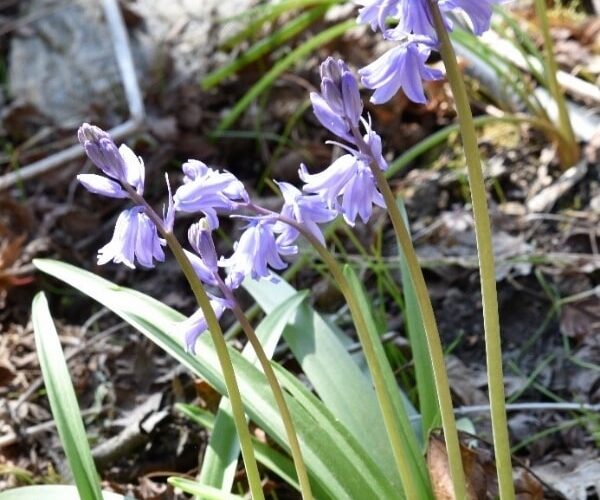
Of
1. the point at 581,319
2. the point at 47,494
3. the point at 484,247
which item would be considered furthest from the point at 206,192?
the point at 581,319

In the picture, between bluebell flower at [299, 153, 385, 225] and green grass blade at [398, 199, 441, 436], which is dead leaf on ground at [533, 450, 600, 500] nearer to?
green grass blade at [398, 199, 441, 436]

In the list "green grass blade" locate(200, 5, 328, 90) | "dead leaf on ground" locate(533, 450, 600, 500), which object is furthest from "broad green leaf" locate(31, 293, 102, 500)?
"green grass blade" locate(200, 5, 328, 90)

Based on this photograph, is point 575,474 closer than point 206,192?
No

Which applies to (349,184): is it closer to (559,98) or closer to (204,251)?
(204,251)

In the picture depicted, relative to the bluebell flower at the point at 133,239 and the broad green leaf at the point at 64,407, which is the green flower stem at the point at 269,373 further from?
the broad green leaf at the point at 64,407

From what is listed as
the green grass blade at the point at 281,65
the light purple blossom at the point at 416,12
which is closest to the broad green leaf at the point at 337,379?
the light purple blossom at the point at 416,12

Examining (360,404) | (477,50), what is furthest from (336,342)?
(477,50)
